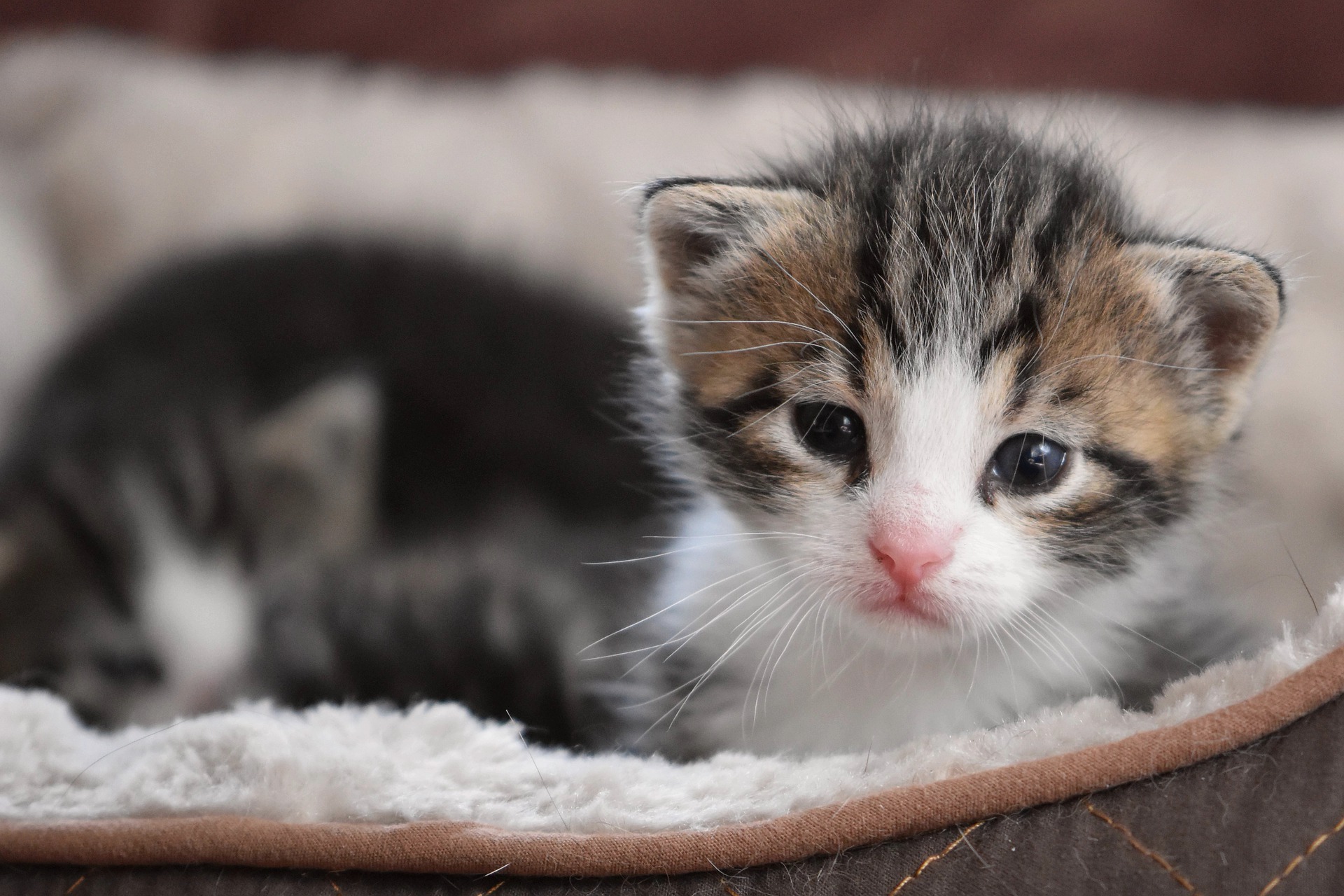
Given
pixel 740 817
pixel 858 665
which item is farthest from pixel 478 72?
pixel 740 817

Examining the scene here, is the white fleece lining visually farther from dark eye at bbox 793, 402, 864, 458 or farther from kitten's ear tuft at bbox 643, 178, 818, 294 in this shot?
kitten's ear tuft at bbox 643, 178, 818, 294

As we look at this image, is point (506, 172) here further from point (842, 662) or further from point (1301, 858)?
point (1301, 858)

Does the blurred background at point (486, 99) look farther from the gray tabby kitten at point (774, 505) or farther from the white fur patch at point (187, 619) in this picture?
the white fur patch at point (187, 619)

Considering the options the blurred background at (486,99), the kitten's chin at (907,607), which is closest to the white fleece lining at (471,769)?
the kitten's chin at (907,607)

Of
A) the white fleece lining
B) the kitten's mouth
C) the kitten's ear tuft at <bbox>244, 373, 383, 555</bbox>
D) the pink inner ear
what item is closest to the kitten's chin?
the kitten's mouth

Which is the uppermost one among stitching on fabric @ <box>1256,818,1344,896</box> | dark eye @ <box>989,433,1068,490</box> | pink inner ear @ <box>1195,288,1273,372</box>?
pink inner ear @ <box>1195,288,1273,372</box>

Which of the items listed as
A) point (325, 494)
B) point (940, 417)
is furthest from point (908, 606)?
point (325, 494)
